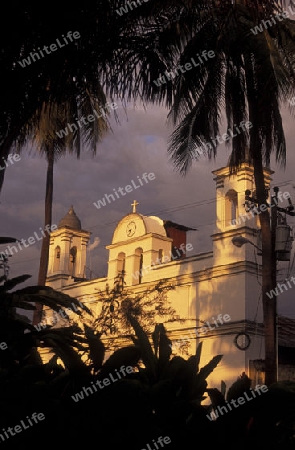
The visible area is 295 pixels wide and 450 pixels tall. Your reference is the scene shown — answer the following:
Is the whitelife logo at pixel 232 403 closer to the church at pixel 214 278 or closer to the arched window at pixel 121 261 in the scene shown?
the church at pixel 214 278

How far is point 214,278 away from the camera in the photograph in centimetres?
2397

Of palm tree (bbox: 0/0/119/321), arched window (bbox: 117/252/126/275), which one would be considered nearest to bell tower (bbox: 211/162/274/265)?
arched window (bbox: 117/252/126/275)

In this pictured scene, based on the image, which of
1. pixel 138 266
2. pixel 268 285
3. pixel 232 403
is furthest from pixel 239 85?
pixel 138 266

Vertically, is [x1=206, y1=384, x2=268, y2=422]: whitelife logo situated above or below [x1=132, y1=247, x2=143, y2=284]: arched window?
below

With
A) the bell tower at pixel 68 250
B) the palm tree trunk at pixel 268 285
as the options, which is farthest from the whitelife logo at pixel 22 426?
the bell tower at pixel 68 250

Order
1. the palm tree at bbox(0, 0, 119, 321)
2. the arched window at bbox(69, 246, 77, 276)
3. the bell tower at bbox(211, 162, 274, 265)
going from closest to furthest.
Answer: the palm tree at bbox(0, 0, 119, 321) → the bell tower at bbox(211, 162, 274, 265) → the arched window at bbox(69, 246, 77, 276)

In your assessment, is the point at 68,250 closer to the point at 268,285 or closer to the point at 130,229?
the point at 130,229

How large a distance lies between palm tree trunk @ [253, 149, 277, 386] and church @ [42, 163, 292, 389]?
27.2 feet

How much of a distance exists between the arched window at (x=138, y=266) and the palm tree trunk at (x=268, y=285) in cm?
1298

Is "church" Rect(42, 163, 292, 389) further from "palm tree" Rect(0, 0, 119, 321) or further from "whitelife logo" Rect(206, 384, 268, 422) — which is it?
"whitelife logo" Rect(206, 384, 268, 422)

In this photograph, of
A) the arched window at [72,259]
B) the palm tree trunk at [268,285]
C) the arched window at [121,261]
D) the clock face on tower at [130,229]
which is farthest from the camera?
the arched window at [72,259]

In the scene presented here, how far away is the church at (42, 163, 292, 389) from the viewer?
73.4 ft

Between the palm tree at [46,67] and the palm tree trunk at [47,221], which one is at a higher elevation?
the palm tree trunk at [47,221]

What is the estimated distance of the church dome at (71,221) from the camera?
3216 cm
